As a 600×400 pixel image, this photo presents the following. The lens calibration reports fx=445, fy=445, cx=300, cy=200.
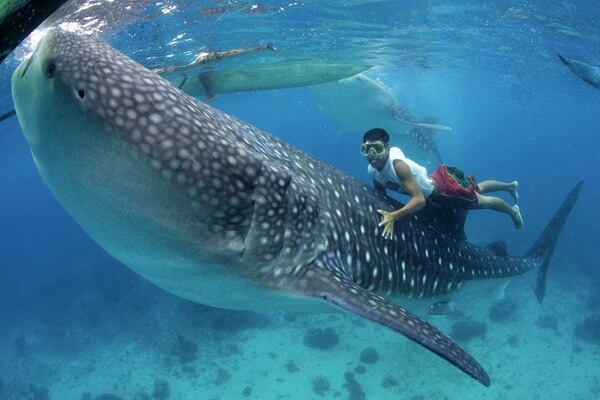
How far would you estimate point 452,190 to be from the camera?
6.14 meters

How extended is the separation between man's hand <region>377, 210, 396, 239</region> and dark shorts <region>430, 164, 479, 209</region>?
1574 mm

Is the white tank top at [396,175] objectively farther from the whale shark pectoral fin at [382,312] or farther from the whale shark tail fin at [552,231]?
the whale shark tail fin at [552,231]

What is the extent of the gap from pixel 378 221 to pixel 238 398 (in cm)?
1065

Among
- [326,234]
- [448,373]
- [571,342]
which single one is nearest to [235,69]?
[448,373]

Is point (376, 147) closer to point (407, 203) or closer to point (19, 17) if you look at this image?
point (407, 203)

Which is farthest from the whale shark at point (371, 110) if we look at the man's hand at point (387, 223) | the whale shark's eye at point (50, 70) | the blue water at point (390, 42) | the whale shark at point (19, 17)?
the whale shark at point (19, 17)

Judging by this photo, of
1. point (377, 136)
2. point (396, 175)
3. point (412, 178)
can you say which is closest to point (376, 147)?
point (377, 136)

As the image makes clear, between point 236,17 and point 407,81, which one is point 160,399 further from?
point 407,81

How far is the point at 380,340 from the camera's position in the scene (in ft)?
47.8

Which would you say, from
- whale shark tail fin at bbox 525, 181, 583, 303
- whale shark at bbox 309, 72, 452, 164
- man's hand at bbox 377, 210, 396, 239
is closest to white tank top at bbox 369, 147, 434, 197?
man's hand at bbox 377, 210, 396, 239

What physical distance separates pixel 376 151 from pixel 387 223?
1.31 m

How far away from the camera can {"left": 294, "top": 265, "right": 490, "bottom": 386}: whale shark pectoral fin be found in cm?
309

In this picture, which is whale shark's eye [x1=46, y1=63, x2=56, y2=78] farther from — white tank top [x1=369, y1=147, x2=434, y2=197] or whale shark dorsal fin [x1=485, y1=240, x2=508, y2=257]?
whale shark dorsal fin [x1=485, y1=240, x2=508, y2=257]

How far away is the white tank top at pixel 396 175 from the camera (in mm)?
5758
